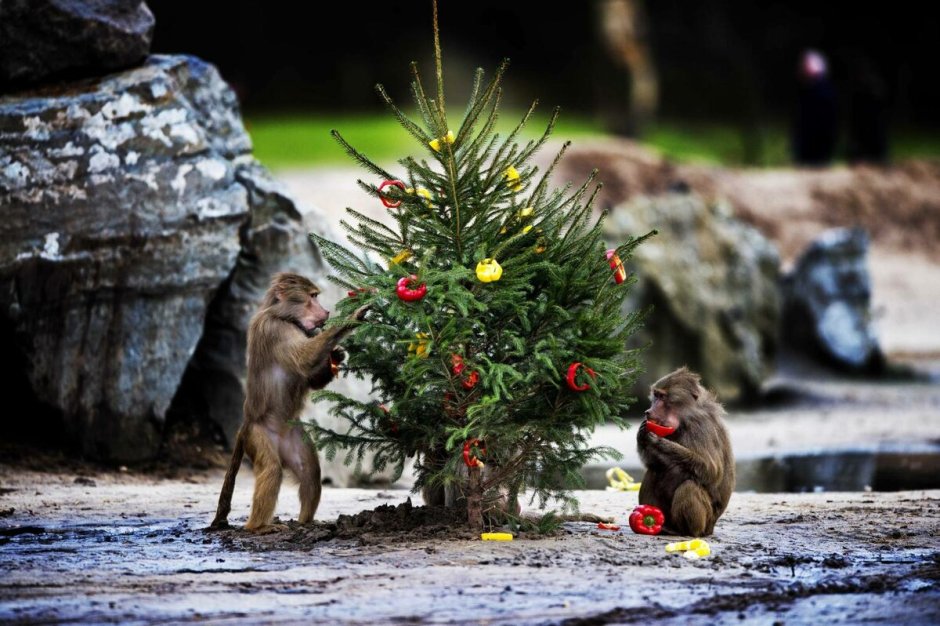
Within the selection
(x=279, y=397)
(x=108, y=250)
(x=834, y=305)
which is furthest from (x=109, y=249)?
Answer: (x=834, y=305)

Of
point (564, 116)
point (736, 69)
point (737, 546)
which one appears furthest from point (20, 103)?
point (736, 69)

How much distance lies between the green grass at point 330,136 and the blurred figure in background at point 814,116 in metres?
5.23

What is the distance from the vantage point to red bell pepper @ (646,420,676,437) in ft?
28.0

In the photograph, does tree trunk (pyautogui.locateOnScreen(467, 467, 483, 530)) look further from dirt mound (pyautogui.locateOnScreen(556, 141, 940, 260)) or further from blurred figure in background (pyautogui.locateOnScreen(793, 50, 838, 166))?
blurred figure in background (pyautogui.locateOnScreen(793, 50, 838, 166))

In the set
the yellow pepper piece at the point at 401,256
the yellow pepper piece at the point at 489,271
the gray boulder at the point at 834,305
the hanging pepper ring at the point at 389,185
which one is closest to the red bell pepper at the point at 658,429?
the yellow pepper piece at the point at 489,271

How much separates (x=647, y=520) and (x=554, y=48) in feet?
107

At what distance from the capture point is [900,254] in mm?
28797

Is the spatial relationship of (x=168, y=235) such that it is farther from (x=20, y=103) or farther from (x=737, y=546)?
(x=737, y=546)

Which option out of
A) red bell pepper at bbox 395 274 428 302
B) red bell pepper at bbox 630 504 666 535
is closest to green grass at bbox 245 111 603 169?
red bell pepper at bbox 630 504 666 535

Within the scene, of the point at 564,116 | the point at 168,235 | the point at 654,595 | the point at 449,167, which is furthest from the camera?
the point at 564,116

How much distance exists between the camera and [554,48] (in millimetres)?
39938

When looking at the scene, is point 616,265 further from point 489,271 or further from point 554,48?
point 554,48

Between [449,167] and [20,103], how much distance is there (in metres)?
5.21

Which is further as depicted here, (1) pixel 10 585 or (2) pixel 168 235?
(2) pixel 168 235
